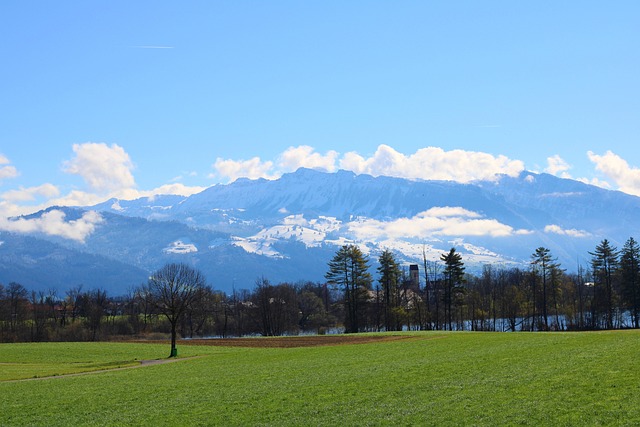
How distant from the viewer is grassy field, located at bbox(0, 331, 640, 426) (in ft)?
75.0

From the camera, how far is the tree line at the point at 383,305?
Answer: 97062 millimetres

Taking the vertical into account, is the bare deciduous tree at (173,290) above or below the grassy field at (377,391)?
above

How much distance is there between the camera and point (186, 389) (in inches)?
1399

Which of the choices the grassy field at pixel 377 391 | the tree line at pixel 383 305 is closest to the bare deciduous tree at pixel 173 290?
the tree line at pixel 383 305

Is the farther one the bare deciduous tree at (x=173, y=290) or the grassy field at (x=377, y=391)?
the bare deciduous tree at (x=173, y=290)

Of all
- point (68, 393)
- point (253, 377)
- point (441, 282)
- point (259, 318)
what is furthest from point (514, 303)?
point (68, 393)

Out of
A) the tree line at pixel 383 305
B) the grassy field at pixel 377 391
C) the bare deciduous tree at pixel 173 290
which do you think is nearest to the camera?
the grassy field at pixel 377 391

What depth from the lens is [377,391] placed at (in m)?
29.7

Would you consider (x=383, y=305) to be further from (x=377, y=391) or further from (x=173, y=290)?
(x=377, y=391)

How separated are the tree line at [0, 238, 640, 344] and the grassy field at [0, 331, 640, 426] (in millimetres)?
29674

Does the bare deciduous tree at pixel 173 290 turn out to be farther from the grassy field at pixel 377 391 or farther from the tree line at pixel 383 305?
the grassy field at pixel 377 391

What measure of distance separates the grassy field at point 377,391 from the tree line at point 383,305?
29.7 metres

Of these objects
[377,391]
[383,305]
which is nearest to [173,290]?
[383,305]

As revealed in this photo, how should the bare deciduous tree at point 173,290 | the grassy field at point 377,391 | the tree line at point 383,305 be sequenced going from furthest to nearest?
the tree line at point 383,305
the bare deciduous tree at point 173,290
the grassy field at point 377,391
